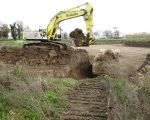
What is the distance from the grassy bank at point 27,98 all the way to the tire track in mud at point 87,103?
0.32 metres

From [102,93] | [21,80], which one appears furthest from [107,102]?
[21,80]

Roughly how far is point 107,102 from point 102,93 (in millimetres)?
1878

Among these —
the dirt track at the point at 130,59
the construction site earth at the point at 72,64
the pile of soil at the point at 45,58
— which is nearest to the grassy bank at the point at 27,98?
the construction site earth at the point at 72,64

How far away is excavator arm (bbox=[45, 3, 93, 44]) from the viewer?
78.1 ft

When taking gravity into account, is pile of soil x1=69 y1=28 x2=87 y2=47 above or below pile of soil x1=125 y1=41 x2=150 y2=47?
above

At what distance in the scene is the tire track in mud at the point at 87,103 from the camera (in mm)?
9953

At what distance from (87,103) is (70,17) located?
43.6 ft

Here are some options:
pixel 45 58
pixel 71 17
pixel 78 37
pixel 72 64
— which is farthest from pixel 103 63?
pixel 78 37

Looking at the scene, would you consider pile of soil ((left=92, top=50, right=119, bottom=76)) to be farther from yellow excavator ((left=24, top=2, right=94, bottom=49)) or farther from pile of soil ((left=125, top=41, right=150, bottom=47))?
pile of soil ((left=125, top=41, right=150, bottom=47))

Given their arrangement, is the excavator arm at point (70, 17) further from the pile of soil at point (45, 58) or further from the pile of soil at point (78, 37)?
the pile of soil at point (78, 37)

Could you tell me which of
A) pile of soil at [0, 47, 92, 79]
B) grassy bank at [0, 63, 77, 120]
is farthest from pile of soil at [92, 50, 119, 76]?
grassy bank at [0, 63, 77, 120]

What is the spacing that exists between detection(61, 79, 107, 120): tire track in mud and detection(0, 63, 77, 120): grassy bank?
317mm

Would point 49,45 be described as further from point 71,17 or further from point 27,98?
point 27,98

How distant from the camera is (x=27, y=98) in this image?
989 centimetres
